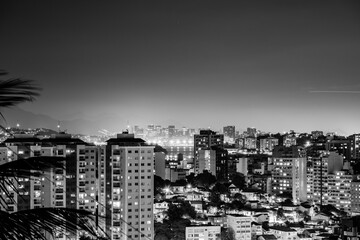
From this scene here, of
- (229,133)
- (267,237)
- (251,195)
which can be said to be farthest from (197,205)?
(229,133)

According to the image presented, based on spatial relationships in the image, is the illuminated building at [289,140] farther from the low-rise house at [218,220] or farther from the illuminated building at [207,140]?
the low-rise house at [218,220]

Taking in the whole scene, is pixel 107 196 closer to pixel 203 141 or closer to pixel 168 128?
pixel 203 141

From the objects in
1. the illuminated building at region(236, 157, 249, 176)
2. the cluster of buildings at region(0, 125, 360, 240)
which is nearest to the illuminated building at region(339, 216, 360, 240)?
the cluster of buildings at region(0, 125, 360, 240)

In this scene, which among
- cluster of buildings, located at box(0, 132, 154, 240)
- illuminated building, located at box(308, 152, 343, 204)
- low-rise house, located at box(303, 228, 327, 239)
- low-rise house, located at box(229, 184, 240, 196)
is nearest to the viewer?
cluster of buildings, located at box(0, 132, 154, 240)

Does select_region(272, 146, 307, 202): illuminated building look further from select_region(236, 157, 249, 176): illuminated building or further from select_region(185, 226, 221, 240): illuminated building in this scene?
select_region(185, 226, 221, 240): illuminated building

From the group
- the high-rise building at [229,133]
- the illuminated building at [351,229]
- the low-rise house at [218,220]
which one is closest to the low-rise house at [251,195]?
the low-rise house at [218,220]

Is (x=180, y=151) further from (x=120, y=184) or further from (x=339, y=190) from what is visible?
(x=120, y=184)
